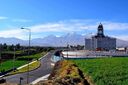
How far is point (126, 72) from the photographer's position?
3384cm

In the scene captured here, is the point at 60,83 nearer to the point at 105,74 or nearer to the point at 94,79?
the point at 94,79

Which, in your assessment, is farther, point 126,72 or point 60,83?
point 126,72

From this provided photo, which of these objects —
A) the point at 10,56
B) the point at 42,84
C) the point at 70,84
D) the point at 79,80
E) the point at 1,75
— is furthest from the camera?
the point at 10,56

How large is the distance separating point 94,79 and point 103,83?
2.76 m

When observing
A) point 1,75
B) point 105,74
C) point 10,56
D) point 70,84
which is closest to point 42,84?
point 70,84

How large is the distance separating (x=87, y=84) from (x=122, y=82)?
16.6 ft

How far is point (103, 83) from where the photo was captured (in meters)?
28.2

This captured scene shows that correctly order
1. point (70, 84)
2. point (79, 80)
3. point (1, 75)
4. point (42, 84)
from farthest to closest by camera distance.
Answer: point (1, 75) < point (79, 80) < point (70, 84) < point (42, 84)

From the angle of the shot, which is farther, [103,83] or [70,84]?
[70,84]

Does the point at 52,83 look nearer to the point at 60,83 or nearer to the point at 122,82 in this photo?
the point at 60,83

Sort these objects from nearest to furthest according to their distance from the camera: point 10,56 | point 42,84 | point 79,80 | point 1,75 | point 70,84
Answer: point 42,84, point 70,84, point 79,80, point 1,75, point 10,56

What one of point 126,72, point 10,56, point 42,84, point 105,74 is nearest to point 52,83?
point 42,84

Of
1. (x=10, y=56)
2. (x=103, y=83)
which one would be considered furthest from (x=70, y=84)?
(x=10, y=56)

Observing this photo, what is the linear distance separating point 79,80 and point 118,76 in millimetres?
3610
